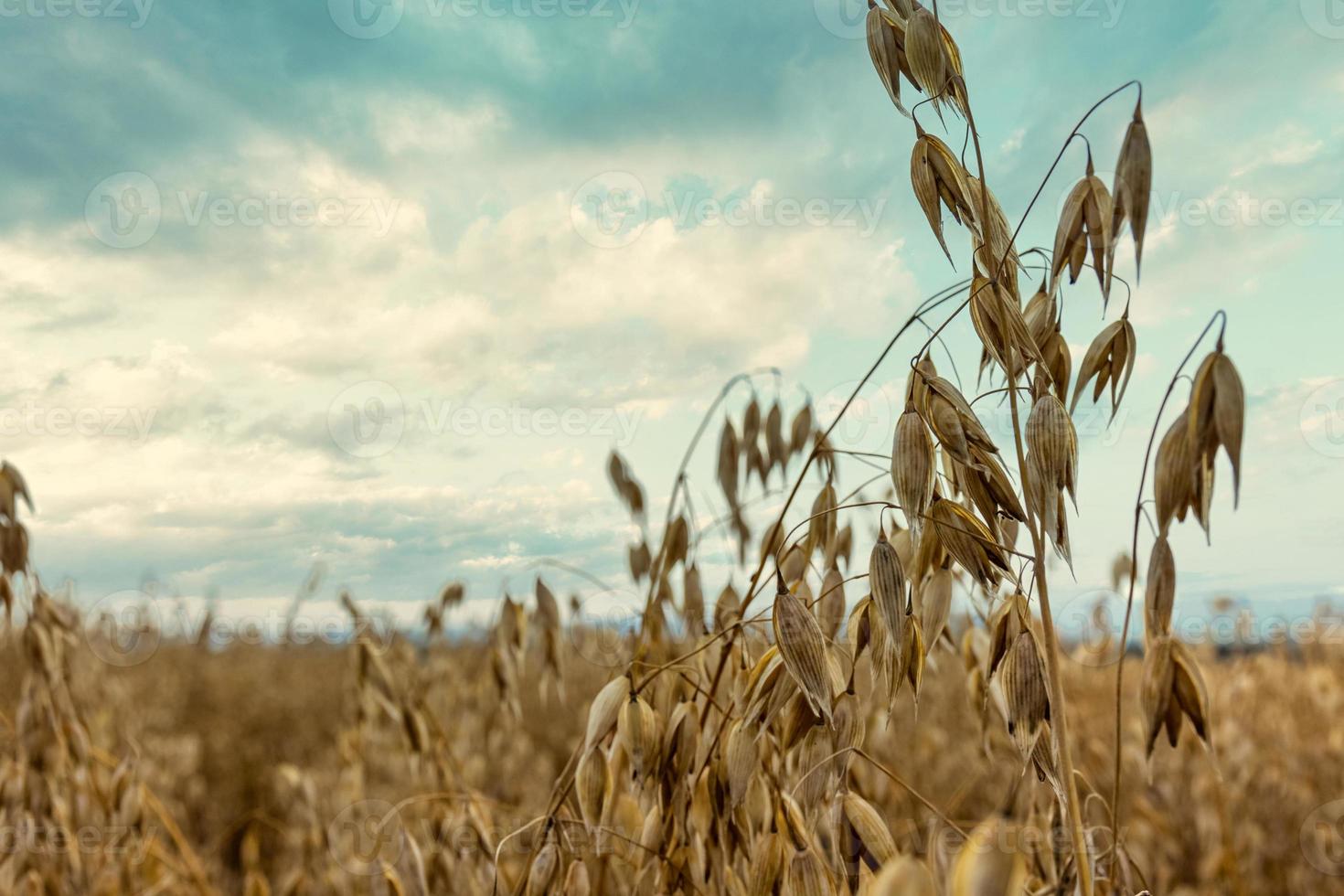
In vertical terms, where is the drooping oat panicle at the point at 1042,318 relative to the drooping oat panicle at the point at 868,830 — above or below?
above

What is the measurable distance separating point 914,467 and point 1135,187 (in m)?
0.31

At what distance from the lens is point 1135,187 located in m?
0.75

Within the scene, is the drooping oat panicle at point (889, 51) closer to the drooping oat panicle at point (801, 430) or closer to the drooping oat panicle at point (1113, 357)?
the drooping oat panicle at point (1113, 357)

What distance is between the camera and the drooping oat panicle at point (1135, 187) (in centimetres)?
74

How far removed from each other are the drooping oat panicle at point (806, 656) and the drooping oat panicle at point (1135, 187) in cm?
41

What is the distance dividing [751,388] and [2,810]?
1565mm

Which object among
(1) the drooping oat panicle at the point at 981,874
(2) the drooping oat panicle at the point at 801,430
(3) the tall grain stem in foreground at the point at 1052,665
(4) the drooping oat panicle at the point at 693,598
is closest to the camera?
(1) the drooping oat panicle at the point at 981,874

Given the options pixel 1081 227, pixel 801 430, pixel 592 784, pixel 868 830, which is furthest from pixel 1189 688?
pixel 801 430

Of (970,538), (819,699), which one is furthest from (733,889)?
(970,538)

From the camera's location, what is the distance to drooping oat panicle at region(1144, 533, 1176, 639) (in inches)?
29.6

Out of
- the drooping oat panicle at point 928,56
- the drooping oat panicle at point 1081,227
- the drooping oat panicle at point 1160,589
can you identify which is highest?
the drooping oat panicle at point 928,56

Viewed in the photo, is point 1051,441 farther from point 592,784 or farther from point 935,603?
point 592,784

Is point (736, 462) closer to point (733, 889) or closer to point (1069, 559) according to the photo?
point (733, 889)

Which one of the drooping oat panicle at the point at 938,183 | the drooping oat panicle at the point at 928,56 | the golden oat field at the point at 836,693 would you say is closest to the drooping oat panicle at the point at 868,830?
the golden oat field at the point at 836,693
